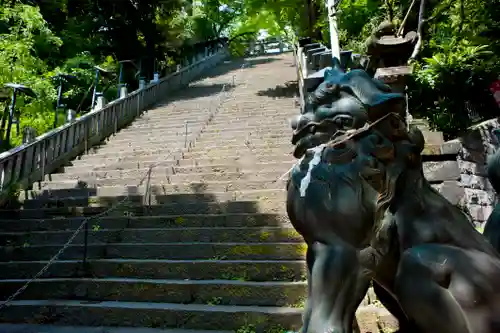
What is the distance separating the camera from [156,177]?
798cm

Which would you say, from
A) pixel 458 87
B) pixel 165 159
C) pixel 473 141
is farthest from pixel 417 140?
pixel 165 159

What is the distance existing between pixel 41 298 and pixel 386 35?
5109mm

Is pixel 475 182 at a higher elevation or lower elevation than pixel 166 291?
higher

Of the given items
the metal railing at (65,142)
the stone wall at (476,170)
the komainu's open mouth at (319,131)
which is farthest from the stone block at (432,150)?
the metal railing at (65,142)

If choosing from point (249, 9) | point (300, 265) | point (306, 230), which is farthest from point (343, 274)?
point (249, 9)

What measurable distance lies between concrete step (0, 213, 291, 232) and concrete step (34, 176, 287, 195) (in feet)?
2.59

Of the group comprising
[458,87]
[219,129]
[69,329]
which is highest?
[458,87]

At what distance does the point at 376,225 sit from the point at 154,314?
330 cm

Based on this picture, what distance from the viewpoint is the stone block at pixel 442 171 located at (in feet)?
17.5

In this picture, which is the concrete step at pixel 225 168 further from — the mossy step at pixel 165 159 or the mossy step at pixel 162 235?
the mossy step at pixel 162 235

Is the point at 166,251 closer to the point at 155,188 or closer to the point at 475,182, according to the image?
the point at 155,188

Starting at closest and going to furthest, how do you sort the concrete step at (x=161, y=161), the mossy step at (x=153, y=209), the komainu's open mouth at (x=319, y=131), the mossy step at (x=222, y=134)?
the komainu's open mouth at (x=319, y=131) → the mossy step at (x=153, y=209) → the concrete step at (x=161, y=161) → the mossy step at (x=222, y=134)

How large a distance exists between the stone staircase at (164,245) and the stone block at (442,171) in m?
1.78

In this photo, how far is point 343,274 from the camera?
5.86 feet
